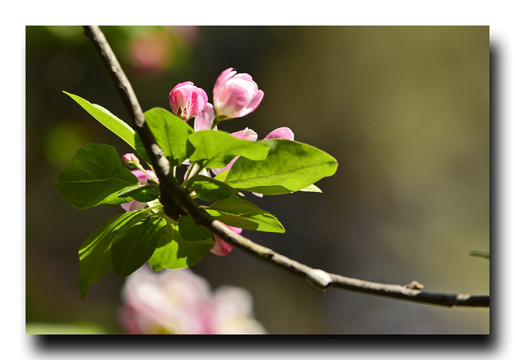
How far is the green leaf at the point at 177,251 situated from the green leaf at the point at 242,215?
0.04 metres

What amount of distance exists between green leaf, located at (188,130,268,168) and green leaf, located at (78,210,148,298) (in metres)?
0.10

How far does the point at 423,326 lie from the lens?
1.91 m

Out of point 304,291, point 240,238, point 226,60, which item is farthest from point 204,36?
point 240,238

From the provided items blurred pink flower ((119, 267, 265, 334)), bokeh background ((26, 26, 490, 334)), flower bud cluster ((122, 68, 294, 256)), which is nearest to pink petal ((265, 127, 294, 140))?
flower bud cluster ((122, 68, 294, 256))

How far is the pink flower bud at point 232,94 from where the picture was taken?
0.63m

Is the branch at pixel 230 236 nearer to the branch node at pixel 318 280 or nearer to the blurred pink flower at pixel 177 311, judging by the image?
the branch node at pixel 318 280

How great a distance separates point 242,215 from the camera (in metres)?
0.64

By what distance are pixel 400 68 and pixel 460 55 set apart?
43 centimetres

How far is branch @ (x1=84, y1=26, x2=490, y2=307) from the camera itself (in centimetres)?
49

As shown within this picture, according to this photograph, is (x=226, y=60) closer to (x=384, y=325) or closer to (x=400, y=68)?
(x=400, y=68)

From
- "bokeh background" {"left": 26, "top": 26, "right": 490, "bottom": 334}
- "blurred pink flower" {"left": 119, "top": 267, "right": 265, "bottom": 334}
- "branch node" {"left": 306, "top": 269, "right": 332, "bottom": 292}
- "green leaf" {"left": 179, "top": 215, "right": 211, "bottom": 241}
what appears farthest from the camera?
"bokeh background" {"left": 26, "top": 26, "right": 490, "bottom": 334}

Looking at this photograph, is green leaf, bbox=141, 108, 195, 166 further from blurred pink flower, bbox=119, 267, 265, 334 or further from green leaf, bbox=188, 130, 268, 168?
blurred pink flower, bbox=119, 267, 265, 334

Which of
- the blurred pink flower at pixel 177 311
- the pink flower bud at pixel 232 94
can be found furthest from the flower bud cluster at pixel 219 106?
the blurred pink flower at pixel 177 311

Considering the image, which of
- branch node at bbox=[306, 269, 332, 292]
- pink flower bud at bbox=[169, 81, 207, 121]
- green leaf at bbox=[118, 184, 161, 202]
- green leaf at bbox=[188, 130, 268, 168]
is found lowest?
branch node at bbox=[306, 269, 332, 292]
